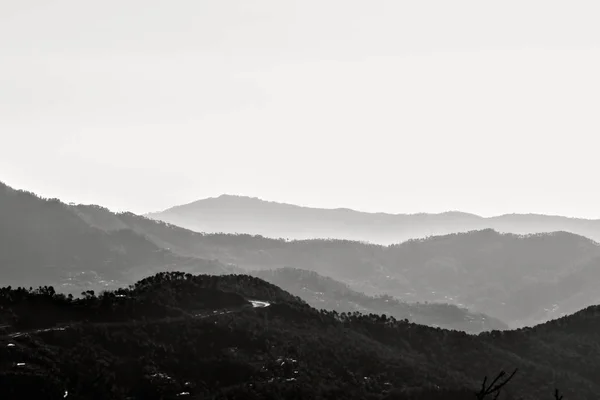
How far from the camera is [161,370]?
5955 inches

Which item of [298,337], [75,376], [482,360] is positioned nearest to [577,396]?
[482,360]

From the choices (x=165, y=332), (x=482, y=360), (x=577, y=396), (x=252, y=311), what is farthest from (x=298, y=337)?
(x=577, y=396)

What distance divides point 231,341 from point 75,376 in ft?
125

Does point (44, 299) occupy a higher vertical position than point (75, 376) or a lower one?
higher

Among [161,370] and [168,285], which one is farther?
[168,285]

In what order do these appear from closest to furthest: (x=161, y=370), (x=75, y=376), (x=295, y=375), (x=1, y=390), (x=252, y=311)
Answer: (x=1, y=390)
(x=75, y=376)
(x=161, y=370)
(x=295, y=375)
(x=252, y=311)

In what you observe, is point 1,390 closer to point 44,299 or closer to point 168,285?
point 44,299

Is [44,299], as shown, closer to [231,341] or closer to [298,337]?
[231,341]

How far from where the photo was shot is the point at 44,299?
6560 inches

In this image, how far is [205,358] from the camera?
525ft

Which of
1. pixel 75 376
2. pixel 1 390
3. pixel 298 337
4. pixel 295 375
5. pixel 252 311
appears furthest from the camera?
pixel 252 311

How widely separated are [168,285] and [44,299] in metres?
35.5

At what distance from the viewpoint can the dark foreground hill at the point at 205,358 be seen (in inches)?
5546

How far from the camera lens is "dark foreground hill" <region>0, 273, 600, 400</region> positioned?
14088cm
